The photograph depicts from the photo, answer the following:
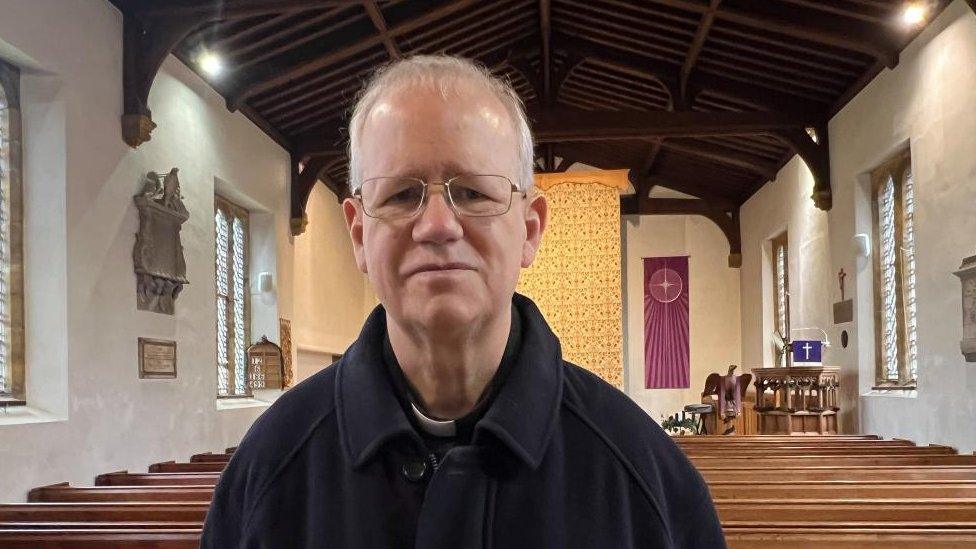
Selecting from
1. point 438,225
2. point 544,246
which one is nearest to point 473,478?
point 438,225

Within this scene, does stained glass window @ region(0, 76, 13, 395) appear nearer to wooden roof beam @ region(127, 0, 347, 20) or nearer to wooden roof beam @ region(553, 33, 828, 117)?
wooden roof beam @ region(127, 0, 347, 20)

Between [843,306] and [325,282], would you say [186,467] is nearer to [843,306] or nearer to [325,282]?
[325,282]

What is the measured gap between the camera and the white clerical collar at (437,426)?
3.61 feet

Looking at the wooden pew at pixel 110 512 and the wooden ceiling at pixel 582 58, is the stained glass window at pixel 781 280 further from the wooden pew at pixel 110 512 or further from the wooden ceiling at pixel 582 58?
the wooden pew at pixel 110 512

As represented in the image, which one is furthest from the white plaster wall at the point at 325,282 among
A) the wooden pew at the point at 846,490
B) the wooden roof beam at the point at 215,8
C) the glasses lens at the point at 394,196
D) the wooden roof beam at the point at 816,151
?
the glasses lens at the point at 394,196

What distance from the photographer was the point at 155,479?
5.22 metres

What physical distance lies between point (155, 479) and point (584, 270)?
24.4 ft

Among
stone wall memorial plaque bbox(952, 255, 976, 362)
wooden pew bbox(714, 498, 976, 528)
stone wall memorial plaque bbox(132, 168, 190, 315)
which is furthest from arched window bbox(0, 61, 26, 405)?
stone wall memorial plaque bbox(952, 255, 976, 362)

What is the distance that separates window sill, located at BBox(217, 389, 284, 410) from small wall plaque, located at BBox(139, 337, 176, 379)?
1.20m

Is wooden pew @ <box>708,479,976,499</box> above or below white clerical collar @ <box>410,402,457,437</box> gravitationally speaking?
below

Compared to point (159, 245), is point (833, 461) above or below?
below

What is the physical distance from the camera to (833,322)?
954 centimetres

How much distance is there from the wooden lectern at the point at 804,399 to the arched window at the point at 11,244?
21.6ft

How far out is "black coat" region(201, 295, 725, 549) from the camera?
1034 millimetres
